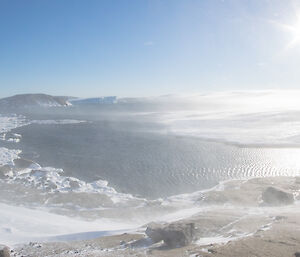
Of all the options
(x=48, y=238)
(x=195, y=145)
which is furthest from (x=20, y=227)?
(x=195, y=145)

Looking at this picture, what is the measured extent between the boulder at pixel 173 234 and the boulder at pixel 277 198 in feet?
44.7

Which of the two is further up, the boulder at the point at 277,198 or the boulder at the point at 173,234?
the boulder at the point at 173,234

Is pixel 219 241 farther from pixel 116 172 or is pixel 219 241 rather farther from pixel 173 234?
pixel 116 172

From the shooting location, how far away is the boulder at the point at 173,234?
16875 millimetres

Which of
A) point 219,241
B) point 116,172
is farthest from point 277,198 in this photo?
point 116,172

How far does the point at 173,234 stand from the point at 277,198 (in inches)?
602

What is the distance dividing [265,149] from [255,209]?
95.8ft

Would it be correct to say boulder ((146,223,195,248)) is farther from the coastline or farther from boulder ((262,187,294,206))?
boulder ((262,187,294,206))

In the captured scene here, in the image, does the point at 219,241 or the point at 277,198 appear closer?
the point at 219,241

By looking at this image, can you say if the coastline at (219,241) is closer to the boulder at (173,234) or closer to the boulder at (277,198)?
the boulder at (173,234)

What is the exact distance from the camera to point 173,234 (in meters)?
17.0

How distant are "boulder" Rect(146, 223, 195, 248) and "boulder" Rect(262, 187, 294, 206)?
13613mm

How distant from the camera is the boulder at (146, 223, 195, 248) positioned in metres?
16.9

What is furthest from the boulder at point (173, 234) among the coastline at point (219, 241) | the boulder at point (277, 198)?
the boulder at point (277, 198)
